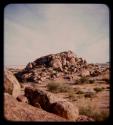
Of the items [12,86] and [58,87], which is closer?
[58,87]

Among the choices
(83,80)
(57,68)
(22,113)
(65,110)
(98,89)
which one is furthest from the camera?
(57,68)

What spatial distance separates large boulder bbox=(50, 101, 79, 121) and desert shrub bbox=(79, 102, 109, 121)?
0.32 ft

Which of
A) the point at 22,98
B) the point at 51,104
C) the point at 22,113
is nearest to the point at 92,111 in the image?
the point at 51,104

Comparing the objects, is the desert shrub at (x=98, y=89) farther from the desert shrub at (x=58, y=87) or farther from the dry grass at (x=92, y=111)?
the desert shrub at (x=58, y=87)

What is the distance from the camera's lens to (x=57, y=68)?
504 centimetres

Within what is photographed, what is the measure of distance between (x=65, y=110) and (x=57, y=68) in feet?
2.40

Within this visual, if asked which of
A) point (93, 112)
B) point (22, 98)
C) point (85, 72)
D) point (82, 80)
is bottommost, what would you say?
point (93, 112)

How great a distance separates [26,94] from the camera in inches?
199

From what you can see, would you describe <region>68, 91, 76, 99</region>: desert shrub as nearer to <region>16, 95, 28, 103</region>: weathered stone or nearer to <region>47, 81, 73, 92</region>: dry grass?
<region>47, 81, 73, 92</region>: dry grass

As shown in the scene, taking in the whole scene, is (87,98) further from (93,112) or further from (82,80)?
(93,112)

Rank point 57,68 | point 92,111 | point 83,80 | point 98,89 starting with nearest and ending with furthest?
point 92,111 → point 98,89 → point 83,80 → point 57,68

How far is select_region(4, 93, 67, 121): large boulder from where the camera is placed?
404cm

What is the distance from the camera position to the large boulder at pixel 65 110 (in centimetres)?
438

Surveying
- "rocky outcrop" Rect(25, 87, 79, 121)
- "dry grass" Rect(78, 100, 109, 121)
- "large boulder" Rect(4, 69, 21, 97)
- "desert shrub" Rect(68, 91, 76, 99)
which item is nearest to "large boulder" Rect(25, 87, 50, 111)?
"rocky outcrop" Rect(25, 87, 79, 121)
